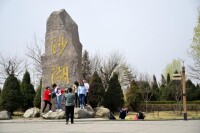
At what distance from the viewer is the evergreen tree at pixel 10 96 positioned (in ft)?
85.5

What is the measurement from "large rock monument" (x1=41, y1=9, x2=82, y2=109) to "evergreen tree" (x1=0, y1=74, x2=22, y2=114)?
5.29m

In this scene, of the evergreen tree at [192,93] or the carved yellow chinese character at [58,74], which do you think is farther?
the evergreen tree at [192,93]

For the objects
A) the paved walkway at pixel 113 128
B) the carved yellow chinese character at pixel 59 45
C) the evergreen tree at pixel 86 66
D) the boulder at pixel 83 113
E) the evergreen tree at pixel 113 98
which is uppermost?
the evergreen tree at pixel 86 66

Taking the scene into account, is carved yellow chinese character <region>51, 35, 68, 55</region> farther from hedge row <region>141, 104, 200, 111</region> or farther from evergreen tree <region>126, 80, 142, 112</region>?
hedge row <region>141, 104, 200, 111</region>

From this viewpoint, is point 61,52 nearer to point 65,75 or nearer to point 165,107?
point 65,75

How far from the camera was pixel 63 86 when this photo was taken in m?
21.8

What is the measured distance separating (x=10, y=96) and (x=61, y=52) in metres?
7.19

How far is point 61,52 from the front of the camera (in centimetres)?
2222

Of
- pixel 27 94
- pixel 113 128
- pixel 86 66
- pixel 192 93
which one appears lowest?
pixel 113 128

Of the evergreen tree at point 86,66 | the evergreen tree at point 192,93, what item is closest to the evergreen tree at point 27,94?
the evergreen tree at point 86,66

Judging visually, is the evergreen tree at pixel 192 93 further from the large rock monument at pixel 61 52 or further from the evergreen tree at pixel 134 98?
the large rock monument at pixel 61 52

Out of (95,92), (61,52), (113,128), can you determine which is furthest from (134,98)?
(113,128)

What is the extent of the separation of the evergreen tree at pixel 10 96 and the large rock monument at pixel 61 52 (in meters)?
5.29

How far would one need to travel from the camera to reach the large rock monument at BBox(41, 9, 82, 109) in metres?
21.9
